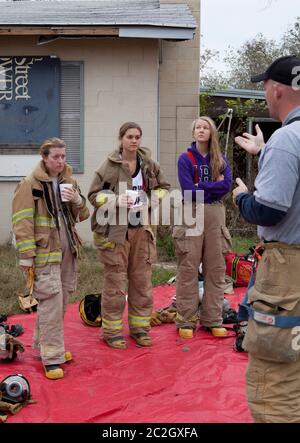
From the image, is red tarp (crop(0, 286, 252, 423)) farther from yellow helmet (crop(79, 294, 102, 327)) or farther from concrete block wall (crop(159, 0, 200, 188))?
concrete block wall (crop(159, 0, 200, 188))

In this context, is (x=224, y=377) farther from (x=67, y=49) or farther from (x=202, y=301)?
(x=67, y=49)

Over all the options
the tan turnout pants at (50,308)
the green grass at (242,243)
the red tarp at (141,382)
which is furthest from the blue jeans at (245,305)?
the green grass at (242,243)

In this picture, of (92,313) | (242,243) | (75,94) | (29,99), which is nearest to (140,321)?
(92,313)

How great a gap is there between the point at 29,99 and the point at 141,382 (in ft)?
20.7

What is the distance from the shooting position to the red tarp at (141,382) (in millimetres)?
4016

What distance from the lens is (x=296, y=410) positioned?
2.93 m

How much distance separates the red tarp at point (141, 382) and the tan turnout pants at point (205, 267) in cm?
22

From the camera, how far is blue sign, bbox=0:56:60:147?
974 centimetres

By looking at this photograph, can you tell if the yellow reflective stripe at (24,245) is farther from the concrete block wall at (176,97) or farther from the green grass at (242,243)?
the concrete block wall at (176,97)

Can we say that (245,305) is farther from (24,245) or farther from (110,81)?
(110,81)

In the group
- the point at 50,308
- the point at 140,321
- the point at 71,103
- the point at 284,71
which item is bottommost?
the point at 140,321

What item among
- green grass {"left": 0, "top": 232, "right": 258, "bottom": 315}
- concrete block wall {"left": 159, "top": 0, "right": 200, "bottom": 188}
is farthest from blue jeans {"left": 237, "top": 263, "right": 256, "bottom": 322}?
concrete block wall {"left": 159, "top": 0, "right": 200, "bottom": 188}

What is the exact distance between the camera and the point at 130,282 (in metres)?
5.70
